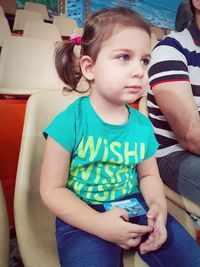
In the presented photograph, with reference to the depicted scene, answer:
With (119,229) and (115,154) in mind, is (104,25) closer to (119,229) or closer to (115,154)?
(115,154)

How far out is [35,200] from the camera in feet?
2.54

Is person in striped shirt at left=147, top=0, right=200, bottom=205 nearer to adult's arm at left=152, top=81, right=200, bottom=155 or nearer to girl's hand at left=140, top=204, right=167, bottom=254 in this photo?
adult's arm at left=152, top=81, right=200, bottom=155

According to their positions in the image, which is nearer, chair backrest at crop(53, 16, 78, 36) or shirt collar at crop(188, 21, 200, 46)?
shirt collar at crop(188, 21, 200, 46)

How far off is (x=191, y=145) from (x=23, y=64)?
1322 mm

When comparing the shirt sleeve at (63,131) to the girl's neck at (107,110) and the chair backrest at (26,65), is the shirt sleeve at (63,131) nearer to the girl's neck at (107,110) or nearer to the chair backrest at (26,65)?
the girl's neck at (107,110)

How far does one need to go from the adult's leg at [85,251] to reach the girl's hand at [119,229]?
0.02 m

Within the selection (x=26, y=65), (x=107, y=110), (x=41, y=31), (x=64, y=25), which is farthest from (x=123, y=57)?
(x=64, y=25)

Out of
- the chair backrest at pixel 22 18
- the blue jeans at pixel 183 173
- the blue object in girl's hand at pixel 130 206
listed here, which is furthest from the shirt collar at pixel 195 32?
the chair backrest at pixel 22 18

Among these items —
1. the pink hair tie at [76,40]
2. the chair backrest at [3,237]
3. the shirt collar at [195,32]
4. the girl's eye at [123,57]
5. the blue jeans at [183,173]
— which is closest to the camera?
the chair backrest at [3,237]

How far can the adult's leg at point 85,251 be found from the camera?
1.90 ft

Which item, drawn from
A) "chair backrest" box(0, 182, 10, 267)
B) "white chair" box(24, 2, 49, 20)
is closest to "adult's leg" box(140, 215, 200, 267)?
"chair backrest" box(0, 182, 10, 267)

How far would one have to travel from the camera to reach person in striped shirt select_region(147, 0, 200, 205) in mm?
912

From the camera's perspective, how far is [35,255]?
638 mm

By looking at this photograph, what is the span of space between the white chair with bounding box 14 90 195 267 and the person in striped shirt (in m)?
0.13
